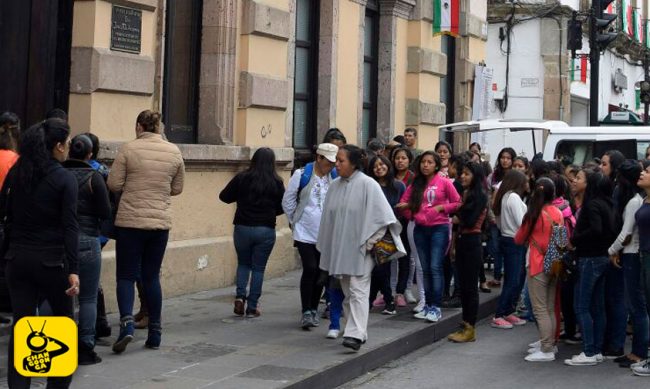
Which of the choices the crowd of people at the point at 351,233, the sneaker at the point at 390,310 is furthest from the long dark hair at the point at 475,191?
the sneaker at the point at 390,310

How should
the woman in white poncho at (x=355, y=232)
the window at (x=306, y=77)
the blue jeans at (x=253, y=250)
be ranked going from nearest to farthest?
the woman in white poncho at (x=355, y=232) → the blue jeans at (x=253, y=250) → the window at (x=306, y=77)

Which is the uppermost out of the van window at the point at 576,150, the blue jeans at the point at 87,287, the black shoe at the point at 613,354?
the van window at the point at 576,150

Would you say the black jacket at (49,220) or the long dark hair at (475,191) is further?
the long dark hair at (475,191)

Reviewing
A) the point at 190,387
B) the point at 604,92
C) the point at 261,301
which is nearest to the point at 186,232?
the point at 261,301

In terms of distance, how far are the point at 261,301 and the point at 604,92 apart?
26449 millimetres

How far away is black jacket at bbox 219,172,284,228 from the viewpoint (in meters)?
10.3

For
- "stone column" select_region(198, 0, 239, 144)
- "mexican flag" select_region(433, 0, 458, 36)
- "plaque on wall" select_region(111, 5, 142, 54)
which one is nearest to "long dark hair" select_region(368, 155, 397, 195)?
"stone column" select_region(198, 0, 239, 144)

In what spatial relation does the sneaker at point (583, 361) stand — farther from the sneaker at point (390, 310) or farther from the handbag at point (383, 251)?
the sneaker at point (390, 310)

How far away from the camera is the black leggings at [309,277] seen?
396 inches

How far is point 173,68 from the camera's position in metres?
12.6

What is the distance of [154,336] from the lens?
8852mm

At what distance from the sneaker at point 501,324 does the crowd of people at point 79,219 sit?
421 centimetres

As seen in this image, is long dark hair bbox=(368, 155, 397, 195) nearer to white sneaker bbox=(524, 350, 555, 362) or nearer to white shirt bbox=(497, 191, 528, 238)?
white shirt bbox=(497, 191, 528, 238)

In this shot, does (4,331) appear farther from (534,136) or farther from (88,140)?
(534,136)
